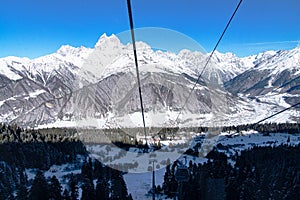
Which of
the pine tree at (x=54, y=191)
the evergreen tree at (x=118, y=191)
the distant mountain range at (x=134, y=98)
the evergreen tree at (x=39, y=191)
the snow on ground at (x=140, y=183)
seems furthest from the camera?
the snow on ground at (x=140, y=183)

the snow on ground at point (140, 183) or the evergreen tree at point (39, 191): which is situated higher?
the evergreen tree at point (39, 191)

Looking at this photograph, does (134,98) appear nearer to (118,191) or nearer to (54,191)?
(54,191)

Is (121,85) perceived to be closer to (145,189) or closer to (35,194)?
(35,194)

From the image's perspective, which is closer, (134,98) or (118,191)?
(134,98)

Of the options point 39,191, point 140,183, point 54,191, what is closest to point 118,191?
point 54,191

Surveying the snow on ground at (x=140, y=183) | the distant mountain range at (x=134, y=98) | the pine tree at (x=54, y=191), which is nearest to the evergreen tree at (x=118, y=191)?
the pine tree at (x=54, y=191)

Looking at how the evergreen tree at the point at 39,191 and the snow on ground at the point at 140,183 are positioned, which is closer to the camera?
the evergreen tree at the point at 39,191

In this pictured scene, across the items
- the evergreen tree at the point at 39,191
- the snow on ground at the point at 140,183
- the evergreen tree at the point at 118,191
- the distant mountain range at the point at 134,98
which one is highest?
the distant mountain range at the point at 134,98

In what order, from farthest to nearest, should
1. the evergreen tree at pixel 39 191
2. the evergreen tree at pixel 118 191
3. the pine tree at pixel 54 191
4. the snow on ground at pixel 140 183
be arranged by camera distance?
the snow on ground at pixel 140 183, the evergreen tree at pixel 118 191, the pine tree at pixel 54 191, the evergreen tree at pixel 39 191

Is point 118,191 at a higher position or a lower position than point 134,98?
lower

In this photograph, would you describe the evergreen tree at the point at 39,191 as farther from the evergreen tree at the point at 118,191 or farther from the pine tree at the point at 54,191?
the evergreen tree at the point at 118,191

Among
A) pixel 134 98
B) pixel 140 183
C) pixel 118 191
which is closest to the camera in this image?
pixel 134 98
